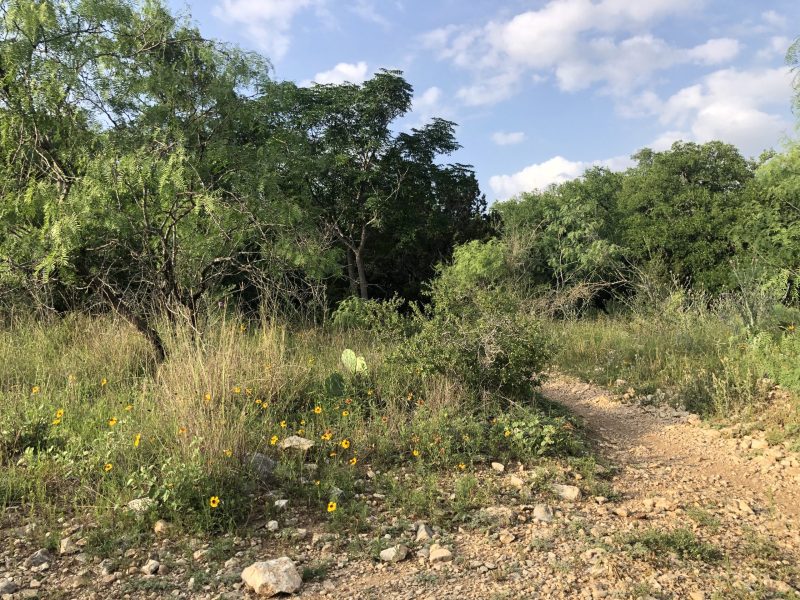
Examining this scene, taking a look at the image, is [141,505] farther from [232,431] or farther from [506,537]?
[506,537]

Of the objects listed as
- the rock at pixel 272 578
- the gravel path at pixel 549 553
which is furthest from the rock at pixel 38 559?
the rock at pixel 272 578

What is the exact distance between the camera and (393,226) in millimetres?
13625

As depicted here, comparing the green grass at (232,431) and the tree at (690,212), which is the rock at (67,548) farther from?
the tree at (690,212)

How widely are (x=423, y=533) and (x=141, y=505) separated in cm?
155

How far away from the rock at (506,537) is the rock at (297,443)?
1.44 meters

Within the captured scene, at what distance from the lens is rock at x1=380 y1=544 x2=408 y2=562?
291 centimetres

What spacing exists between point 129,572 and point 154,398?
67.2 inches

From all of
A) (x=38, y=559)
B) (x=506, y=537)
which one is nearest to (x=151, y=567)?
(x=38, y=559)

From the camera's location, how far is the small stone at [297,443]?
3928 millimetres

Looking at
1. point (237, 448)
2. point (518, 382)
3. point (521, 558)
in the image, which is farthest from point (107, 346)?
point (521, 558)

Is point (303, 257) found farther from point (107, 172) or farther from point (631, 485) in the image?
point (631, 485)

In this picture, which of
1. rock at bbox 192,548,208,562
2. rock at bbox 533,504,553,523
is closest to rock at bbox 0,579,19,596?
rock at bbox 192,548,208,562

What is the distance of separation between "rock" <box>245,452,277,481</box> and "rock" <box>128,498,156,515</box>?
23.9 inches

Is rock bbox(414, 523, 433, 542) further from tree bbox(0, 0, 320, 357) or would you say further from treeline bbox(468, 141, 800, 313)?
treeline bbox(468, 141, 800, 313)
